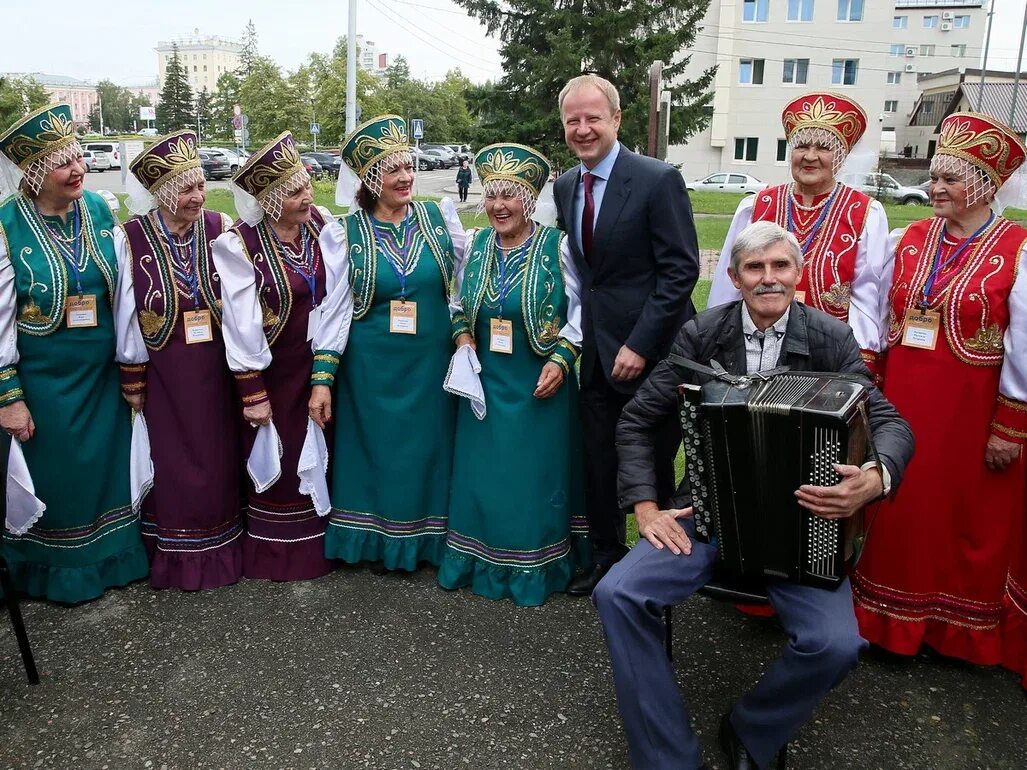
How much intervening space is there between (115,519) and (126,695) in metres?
1.03

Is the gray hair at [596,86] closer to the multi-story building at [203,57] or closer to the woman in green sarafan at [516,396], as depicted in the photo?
the woman in green sarafan at [516,396]

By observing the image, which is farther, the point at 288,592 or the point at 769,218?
the point at 288,592

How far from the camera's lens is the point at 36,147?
3439 millimetres

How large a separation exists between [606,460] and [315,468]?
4.46ft

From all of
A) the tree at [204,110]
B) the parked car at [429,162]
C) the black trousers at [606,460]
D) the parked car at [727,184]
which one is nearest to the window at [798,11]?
A: the parked car at [727,184]

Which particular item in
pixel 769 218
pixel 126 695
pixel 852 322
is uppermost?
pixel 769 218

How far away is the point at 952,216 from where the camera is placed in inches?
124

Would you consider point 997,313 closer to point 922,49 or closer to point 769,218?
point 769,218

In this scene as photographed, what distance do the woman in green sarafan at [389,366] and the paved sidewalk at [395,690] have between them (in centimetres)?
33

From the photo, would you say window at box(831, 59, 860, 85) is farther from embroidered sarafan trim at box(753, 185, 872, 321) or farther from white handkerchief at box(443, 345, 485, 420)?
white handkerchief at box(443, 345, 485, 420)

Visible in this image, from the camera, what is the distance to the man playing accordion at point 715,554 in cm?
244

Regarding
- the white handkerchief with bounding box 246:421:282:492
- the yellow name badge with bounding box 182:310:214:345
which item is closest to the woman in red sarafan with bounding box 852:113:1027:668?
the white handkerchief with bounding box 246:421:282:492

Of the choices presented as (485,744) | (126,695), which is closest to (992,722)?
(485,744)

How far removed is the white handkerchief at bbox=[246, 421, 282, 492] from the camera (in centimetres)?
381
